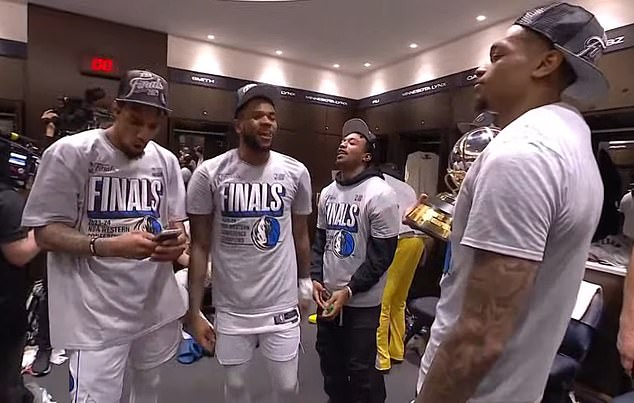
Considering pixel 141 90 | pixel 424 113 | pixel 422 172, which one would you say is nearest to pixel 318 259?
pixel 141 90

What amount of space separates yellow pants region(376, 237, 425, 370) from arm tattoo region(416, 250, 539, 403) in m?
2.71

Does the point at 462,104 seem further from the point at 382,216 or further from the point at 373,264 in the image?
the point at 373,264

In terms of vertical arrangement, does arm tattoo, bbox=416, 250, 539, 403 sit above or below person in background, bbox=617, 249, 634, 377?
above

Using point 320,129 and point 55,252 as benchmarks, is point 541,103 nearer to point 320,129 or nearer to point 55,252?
point 55,252

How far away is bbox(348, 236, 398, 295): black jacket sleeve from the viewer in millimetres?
2201

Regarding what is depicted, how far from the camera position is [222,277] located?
1.84 meters

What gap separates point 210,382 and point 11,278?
65.8 inches

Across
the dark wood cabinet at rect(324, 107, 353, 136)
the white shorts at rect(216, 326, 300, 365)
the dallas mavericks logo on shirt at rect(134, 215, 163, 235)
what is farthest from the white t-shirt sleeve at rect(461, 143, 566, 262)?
the dark wood cabinet at rect(324, 107, 353, 136)

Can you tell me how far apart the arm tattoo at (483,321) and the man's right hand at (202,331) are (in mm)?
1220

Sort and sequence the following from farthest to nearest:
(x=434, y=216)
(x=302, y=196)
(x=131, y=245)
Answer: (x=302, y=196), (x=434, y=216), (x=131, y=245)

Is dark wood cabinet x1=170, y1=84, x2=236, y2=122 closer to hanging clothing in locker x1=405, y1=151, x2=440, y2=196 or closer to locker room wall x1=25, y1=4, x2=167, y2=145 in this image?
locker room wall x1=25, y1=4, x2=167, y2=145

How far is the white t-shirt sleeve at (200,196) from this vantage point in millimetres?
1833

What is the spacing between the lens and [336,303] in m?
2.16

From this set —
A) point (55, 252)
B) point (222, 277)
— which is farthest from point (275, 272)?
point (55, 252)
